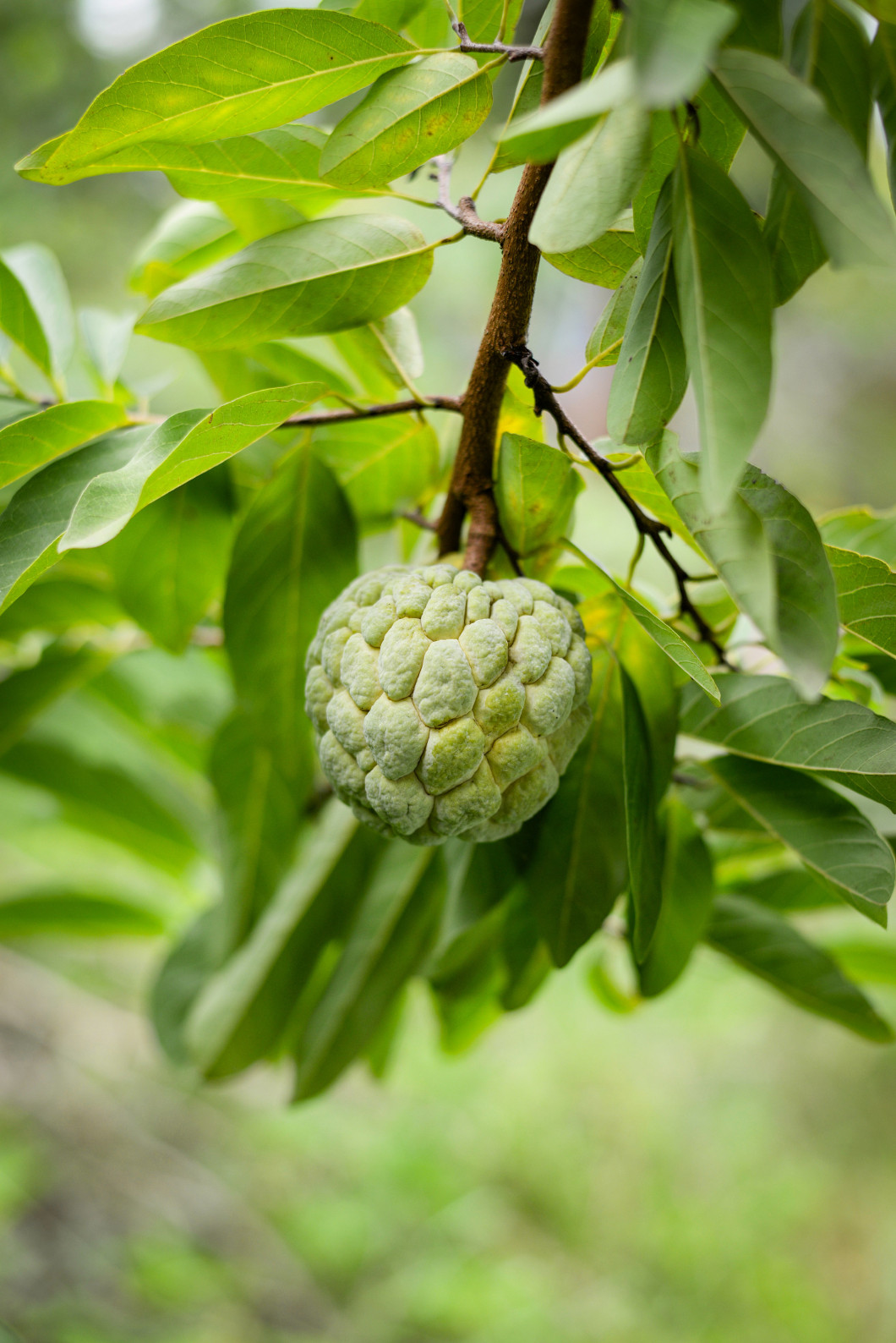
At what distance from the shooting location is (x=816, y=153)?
332mm

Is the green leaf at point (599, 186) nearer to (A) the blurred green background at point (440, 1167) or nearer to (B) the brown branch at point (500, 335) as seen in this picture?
(B) the brown branch at point (500, 335)

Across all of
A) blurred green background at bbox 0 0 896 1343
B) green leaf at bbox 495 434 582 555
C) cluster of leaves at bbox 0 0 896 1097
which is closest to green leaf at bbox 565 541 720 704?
cluster of leaves at bbox 0 0 896 1097

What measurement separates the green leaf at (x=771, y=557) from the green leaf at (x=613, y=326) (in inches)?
3.1

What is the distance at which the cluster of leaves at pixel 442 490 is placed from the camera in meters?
0.38

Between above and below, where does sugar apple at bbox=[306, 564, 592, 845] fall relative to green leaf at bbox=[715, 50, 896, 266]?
below

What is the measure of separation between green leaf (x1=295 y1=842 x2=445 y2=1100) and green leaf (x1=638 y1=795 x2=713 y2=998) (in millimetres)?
210

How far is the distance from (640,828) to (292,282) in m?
0.40

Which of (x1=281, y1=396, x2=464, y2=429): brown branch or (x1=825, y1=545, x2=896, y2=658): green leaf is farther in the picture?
(x1=281, y1=396, x2=464, y2=429): brown branch

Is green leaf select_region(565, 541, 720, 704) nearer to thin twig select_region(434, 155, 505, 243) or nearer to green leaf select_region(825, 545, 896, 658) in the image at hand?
green leaf select_region(825, 545, 896, 658)

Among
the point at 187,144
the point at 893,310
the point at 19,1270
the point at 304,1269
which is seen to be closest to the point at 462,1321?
the point at 304,1269

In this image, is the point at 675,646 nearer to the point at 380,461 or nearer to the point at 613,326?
the point at 613,326

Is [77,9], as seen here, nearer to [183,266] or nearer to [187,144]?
[183,266]

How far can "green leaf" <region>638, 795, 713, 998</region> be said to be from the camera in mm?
688

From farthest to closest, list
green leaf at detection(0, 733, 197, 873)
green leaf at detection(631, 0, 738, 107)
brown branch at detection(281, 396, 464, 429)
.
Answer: green leaf at detection(0, 733, 197, 873) → brown branch at detection(281, 396, 464, 429) → green leaf at detection(631, 0, 738, 107)
